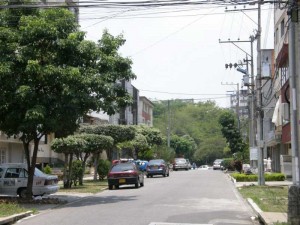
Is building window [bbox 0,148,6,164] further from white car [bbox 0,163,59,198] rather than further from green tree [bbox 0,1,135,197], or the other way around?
green tree [bbox 0,1,135,197]

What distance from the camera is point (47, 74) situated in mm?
19969

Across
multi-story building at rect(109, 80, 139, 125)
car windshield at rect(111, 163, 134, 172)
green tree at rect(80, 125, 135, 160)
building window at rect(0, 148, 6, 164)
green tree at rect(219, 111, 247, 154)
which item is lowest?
car windshield at rect(111, 163, 134, 172)

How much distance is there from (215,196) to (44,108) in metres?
8.84

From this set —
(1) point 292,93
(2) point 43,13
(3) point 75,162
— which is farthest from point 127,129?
(1) point 292,93

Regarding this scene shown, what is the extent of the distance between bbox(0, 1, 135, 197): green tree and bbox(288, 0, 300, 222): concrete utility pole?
8.72m

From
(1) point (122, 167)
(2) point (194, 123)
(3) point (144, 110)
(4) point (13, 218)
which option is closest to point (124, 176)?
(1) point (122, 167)

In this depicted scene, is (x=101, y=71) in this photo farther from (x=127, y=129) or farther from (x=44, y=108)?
(x=127, y=129)

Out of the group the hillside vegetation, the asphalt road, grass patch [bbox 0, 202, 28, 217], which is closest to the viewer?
the asphalt road

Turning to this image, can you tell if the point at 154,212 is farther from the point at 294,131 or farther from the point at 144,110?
the point at 144,110

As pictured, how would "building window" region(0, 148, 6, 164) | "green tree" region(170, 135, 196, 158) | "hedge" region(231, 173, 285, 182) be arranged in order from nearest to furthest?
1. "hedge" region(231, 173, 285, 182)
2. "building window" region(0, 148, 6, 164)
3. "green tree" region(170, 135, 196, 158)

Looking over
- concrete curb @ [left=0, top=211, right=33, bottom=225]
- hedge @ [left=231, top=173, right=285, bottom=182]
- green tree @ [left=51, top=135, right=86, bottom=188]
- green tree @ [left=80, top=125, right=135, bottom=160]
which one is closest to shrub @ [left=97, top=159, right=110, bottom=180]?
green tree @ [left=80, top=125, right=135, bottom=160]

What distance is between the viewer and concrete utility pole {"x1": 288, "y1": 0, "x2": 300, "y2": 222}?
1342 centimetres

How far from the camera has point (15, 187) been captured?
23609 mm

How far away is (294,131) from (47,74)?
9665 mm
